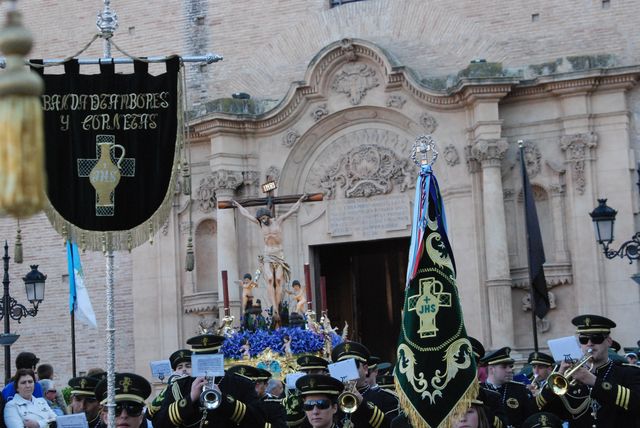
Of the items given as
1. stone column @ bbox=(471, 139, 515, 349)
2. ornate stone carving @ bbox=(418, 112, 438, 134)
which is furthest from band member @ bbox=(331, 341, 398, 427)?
ornate stone carving @ bbox=(418, 112, 438, 134)

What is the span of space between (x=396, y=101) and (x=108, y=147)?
13.9 metres

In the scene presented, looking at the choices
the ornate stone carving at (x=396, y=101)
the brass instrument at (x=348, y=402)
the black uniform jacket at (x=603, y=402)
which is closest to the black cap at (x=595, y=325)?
the black uniform jacket at (x=603, y=402)

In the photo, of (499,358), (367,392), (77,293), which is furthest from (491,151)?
(367,392)

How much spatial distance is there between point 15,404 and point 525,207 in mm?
11555

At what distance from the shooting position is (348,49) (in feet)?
76.4

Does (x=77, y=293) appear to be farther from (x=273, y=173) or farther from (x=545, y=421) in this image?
(x=545, y=421)

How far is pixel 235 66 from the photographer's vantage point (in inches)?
997

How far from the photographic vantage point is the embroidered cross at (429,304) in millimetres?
8883

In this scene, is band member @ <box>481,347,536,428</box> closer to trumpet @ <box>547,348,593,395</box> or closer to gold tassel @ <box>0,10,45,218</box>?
trumpet @ <box>547,348,593,395</box>

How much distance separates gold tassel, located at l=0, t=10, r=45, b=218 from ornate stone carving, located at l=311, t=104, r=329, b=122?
66.0 feet

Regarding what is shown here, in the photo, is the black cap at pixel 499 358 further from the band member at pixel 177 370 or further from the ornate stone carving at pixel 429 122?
the ornate stone carving at pixel 429 122

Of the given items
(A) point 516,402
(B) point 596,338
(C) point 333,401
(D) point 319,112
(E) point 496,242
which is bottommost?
(A) point 516,402

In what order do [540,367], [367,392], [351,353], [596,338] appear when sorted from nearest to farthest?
[596,338] < [367,392] < [351,353] < [540,367]

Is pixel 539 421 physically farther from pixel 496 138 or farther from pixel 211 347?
pixel 496 138
